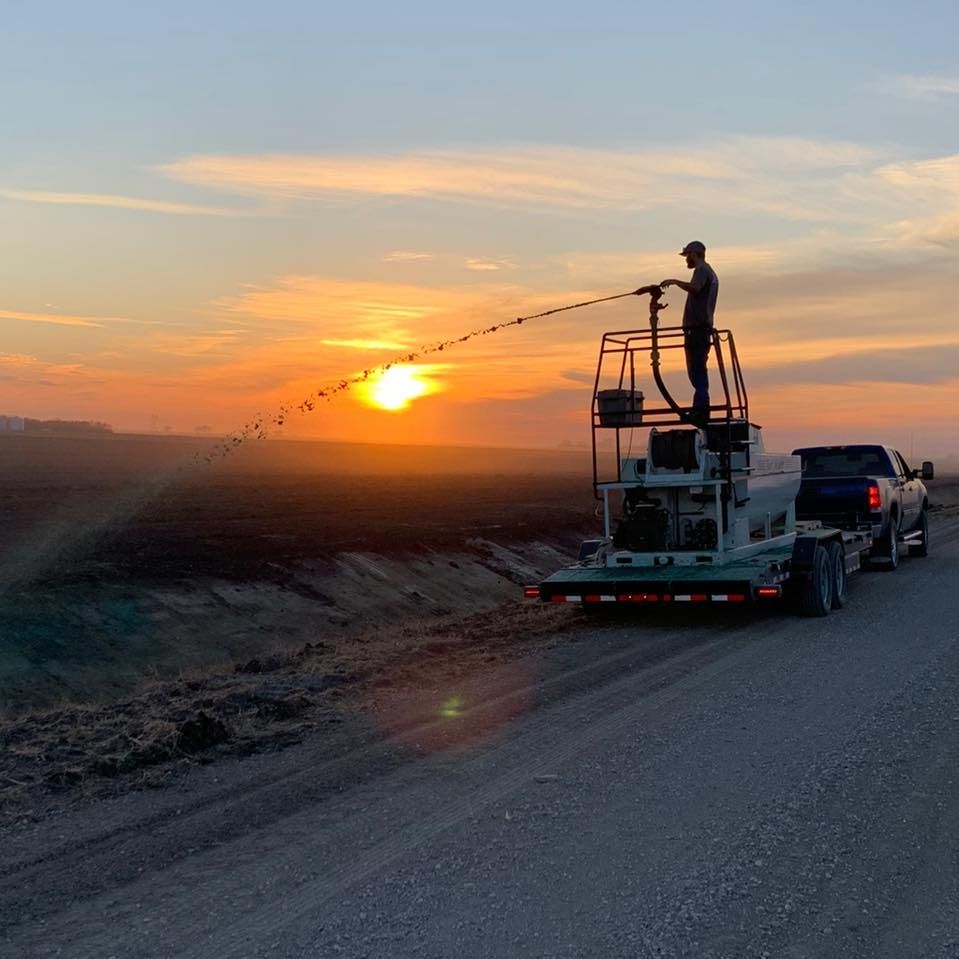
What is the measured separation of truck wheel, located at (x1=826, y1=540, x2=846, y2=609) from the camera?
572 inches

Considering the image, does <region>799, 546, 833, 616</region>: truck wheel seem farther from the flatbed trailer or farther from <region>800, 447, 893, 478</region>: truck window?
<region>800, 447, 893, 478</region>: truck window

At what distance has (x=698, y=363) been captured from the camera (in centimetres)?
1317

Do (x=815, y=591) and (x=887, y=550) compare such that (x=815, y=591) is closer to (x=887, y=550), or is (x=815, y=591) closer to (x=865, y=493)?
(x=865, y=493)

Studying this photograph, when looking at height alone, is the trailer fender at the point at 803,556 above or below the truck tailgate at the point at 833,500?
below

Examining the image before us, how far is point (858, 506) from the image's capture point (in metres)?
18.6

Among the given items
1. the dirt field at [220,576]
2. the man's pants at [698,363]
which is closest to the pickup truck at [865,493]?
the man's pants at [698,363]

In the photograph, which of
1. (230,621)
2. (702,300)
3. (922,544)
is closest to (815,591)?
(702,300)

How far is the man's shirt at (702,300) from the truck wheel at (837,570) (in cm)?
374

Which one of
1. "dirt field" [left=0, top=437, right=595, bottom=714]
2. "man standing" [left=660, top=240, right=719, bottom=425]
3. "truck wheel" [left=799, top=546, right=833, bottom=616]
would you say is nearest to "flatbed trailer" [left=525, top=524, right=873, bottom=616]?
"truck wheel" [left=799, top=546, right=833, bottom=616]

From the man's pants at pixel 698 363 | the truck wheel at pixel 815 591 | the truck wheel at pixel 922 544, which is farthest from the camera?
the truck wheel at pixel 922 544

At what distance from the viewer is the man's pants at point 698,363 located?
13086 mm

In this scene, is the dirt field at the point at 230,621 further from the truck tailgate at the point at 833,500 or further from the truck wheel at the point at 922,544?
the truck wheel at the point at 922,544

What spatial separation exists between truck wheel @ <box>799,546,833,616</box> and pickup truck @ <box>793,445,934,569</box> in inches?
176

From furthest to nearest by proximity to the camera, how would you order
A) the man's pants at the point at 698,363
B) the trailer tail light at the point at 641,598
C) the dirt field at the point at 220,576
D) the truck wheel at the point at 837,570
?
the dirt field at the point at 220,576 < the truck wheel at the point at 837,570 < the man's pants at the point at 698,363 < the trailer tail light at the point at 641,598
